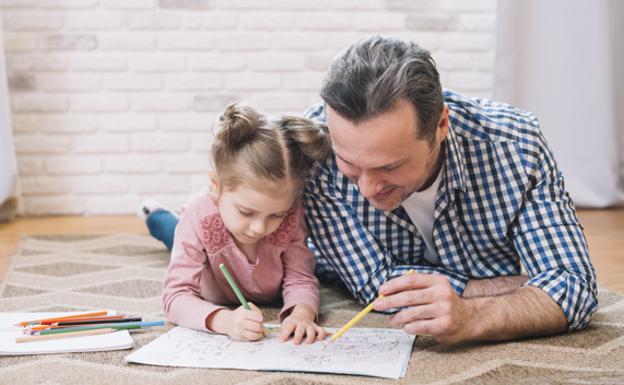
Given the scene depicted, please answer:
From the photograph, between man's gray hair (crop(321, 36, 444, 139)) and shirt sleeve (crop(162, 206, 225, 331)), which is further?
shirt sleeve (crop(162, 206, 225, 331))

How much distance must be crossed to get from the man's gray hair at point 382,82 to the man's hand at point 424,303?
250 millimetres

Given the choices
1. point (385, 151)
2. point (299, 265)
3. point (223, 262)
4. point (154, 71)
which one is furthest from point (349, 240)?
point (154, 71)

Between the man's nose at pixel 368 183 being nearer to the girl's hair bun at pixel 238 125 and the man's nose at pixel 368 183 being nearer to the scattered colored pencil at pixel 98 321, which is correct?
the girl's hair bun at pixel 238 125

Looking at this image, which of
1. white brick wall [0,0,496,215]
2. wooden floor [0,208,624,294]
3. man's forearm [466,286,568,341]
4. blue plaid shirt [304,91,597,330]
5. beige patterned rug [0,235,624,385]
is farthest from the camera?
white brick wall [0,0,496,215]

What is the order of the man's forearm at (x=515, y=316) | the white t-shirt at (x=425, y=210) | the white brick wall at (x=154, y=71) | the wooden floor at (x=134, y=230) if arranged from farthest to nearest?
the white brick wall at (x=154, y=71), the wooden floor at (x=134, y=230), the white t-shirt at (x=425, y=210), the man's forearm at (x=515, y=316)

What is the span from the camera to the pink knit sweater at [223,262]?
1489 mm

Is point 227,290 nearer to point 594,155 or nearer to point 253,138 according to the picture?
point 253,138

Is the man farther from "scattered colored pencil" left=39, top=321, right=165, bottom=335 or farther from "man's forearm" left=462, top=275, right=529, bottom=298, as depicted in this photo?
"scattered colored pencil" left=39, top=321, right=165, bottom=335

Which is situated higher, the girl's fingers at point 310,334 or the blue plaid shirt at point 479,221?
the blue plaid shirt at point 479,221

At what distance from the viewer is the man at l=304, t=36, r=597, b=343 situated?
1276 millimetres

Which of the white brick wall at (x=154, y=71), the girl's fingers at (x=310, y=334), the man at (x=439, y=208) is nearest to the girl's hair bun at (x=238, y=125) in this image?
the man at (x=439, y=208)

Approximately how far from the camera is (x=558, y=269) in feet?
4.55

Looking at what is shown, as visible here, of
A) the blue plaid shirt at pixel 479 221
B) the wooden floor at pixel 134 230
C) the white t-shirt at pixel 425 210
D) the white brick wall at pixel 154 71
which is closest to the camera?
the blue plaid shirt at pixel 479 221

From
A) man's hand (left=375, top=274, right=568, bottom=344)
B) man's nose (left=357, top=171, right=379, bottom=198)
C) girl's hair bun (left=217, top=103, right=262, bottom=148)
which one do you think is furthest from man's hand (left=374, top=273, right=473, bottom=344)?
girl's hair bun (left=217, top=103, right=262, bottom=148)
